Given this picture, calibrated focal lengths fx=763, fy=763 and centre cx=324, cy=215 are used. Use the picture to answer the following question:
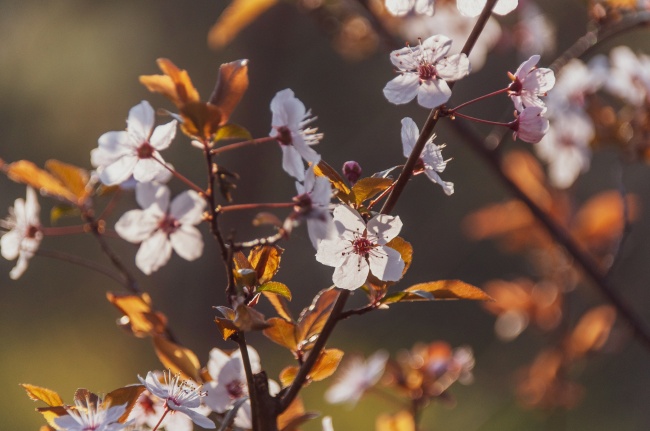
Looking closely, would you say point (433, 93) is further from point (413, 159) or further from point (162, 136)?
point (162, 136)

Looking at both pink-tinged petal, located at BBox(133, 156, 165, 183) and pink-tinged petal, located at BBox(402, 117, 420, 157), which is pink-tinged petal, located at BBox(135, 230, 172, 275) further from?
pink-tinged petal, located at BBox(402, 117, 420, 157)

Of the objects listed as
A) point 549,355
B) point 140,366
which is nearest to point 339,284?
point 549,355

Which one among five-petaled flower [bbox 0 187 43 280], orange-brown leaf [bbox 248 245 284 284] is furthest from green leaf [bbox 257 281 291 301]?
five-petaled flower [bbox 0 187 43 280]

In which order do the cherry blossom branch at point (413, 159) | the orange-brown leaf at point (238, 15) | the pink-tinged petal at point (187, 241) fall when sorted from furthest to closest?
1. the orange-brown leaf at point (238, 15)
2. the pink-tinged petal at point (187, 241)
3. the cherry blossom branch at point (413, 159)

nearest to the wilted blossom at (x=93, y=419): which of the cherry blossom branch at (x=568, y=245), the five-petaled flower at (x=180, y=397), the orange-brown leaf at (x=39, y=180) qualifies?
the five-petaled flower at (x=180, y=397)

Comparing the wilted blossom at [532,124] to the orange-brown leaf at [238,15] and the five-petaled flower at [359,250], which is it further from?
the orange-brown leaf at [238,15]

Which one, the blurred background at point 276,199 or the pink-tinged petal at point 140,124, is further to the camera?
the blurred background at point 276,199
